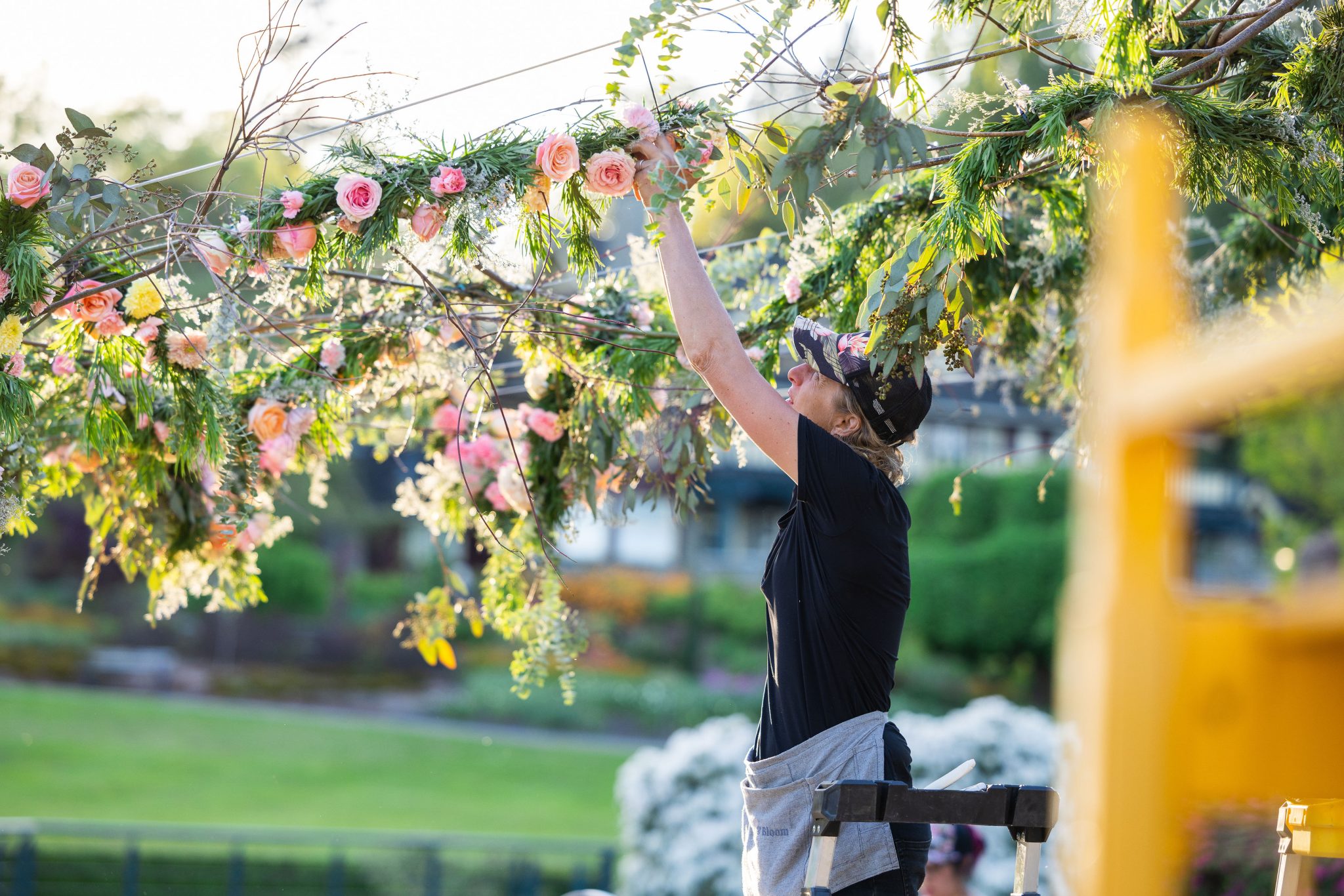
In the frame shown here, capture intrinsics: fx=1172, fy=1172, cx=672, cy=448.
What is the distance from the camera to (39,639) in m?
19.1

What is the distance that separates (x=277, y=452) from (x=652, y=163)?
56.8 inches

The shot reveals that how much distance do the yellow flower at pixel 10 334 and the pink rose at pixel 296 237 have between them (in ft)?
1.91

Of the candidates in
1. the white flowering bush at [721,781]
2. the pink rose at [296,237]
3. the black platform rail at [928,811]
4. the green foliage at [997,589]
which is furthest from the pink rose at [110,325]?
the green foliage at [997,589]

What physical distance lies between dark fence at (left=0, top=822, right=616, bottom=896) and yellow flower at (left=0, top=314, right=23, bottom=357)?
18.7ft

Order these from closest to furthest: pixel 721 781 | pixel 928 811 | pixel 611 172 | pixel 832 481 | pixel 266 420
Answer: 1. pixel 928 811
2. pixel 832 481
3. pixel 611 172
4. pixel 266 420
5. pixel 721 781

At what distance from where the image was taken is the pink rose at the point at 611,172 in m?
2.48

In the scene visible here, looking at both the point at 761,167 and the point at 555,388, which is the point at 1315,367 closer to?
the point at 761,167

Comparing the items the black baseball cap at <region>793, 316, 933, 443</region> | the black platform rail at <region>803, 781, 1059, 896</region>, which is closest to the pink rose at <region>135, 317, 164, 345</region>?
the black baseball cap at <region>793, 316, 933, 443</region>

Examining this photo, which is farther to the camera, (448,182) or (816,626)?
(448,182)

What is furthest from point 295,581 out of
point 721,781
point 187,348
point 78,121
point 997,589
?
point 78,121

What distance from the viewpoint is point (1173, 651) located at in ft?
2.60

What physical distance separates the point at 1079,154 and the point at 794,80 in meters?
0.64

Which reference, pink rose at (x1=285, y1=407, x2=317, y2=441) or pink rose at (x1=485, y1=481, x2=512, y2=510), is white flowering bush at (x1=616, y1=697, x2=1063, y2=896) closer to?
pink rose at (x1=485, y1=481, x2=512, y2=510)

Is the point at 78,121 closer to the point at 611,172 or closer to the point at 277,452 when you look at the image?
the point at 277,452
